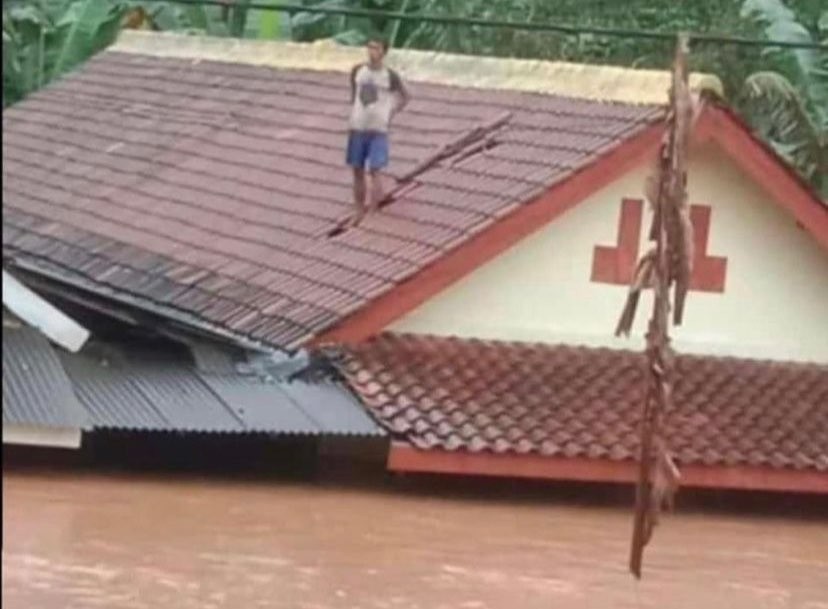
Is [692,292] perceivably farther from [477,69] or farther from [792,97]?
[792,97]

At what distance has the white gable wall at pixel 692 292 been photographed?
10508mm

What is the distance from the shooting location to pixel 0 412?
13.2 ft

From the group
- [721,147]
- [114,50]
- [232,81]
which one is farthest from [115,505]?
[114,50]

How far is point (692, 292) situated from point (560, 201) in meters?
0.90

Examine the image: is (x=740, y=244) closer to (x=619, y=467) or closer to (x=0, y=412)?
(x=619, y=467)

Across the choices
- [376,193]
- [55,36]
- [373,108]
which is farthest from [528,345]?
[55,36]

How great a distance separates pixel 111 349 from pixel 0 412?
6300 millimetres

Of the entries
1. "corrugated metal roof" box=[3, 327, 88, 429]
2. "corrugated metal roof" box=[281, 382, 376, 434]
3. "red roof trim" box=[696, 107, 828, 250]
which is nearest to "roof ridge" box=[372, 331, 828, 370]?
"corrugated metal roof" box=[281, 382, 376, 434]

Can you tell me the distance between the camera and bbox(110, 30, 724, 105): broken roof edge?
10.9 meters

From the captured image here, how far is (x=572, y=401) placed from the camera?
10289mm

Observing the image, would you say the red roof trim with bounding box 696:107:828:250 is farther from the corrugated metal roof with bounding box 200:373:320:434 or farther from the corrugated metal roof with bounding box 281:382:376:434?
the corrugated metal roof with bounding box 200:373:320:434

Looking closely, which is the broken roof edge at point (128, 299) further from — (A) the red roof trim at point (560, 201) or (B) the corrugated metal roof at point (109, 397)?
(B) the corrugated metal roof at point (109, 397)

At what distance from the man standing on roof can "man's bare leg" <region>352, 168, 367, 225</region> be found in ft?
0.45

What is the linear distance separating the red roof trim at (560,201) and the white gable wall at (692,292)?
0.13m
